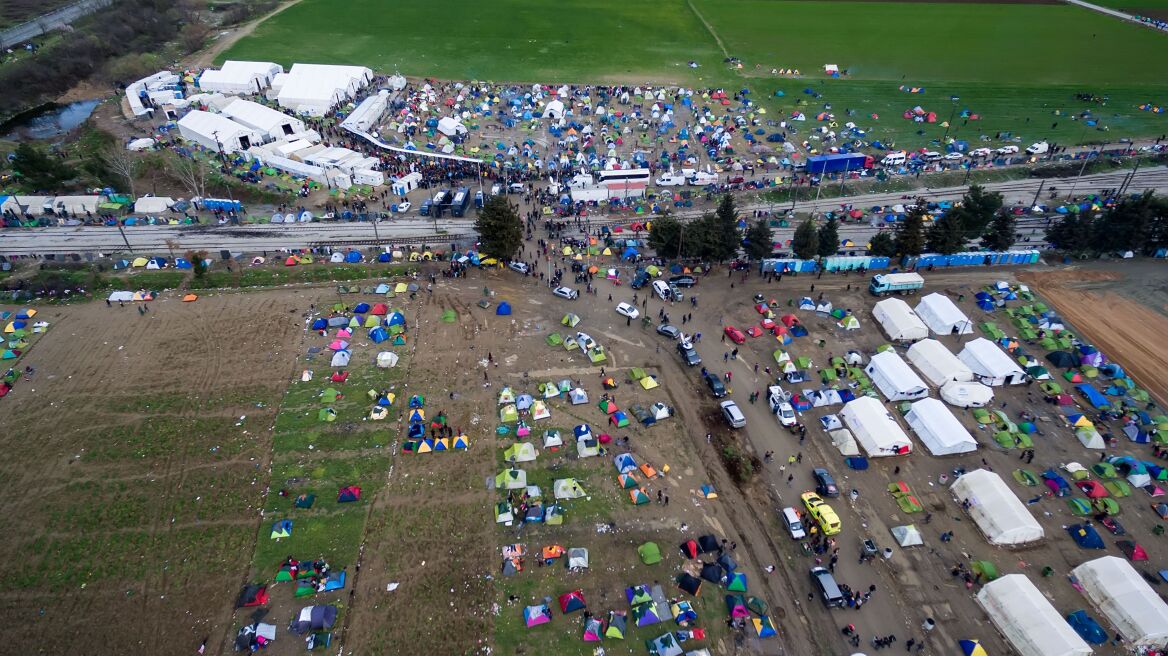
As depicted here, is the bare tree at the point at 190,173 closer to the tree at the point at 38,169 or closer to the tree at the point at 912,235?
the tree at the point at 38,169

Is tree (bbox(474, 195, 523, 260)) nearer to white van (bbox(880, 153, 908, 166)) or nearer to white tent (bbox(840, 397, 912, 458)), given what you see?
white tent (bbox(840, 397, 912, 458))

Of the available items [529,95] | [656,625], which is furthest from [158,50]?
[656,625]

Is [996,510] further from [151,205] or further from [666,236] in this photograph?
[151,205]

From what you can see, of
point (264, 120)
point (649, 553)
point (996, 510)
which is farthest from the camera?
point (264, 120)

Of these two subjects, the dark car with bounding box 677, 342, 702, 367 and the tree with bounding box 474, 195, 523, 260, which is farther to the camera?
the tree with bounding box 474, 195, 523, 260

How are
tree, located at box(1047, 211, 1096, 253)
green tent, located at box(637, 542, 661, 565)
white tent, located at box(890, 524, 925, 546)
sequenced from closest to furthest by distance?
green tent, located at box(637, 542, 661, 565)
white tent, located at box(890, 524, 925, 546)
tree, located at box(1047, 211, 1096, 253)

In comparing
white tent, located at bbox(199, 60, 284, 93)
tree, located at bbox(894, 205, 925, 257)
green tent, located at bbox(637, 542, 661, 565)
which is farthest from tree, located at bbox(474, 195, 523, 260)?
white tent, located at bbox(199, 60, 284, 93)

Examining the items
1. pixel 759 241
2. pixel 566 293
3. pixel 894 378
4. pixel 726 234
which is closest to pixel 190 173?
pixel 566 293
